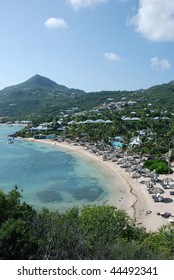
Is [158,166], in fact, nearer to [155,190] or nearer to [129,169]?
[129,169]

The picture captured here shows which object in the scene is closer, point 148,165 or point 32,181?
point 32,181

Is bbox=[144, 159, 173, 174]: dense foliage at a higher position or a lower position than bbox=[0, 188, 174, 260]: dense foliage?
lower

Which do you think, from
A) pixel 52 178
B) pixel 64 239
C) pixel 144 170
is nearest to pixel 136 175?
pixel 144 170

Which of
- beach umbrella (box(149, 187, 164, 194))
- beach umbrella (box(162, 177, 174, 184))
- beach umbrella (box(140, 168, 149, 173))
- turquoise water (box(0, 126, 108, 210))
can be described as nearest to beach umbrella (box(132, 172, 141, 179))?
beach umbrella (box(140, 168, 149, 173))

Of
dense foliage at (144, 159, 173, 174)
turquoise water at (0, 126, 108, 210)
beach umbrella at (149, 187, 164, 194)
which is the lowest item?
turquoise water at (0, 126, 108, 210)

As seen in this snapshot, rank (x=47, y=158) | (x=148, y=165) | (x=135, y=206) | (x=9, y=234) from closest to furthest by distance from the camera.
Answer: (x=9, y=234)
(x=135, y=206)
(x=148, y=165)
(x=47, y=158)

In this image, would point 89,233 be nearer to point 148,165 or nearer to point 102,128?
point 148,165

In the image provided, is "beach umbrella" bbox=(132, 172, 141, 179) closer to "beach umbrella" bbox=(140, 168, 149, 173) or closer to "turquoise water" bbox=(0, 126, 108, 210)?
"beach umbrella" bbox=(140, 168, 149, 173)
